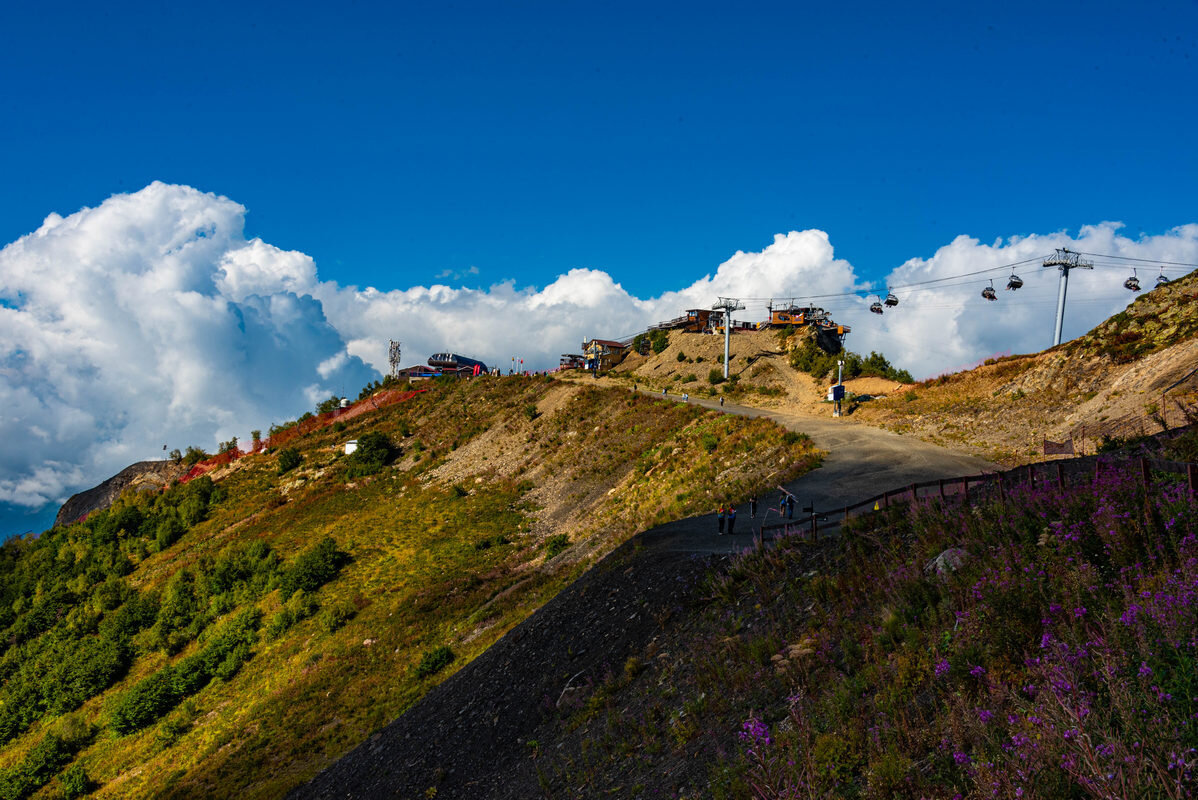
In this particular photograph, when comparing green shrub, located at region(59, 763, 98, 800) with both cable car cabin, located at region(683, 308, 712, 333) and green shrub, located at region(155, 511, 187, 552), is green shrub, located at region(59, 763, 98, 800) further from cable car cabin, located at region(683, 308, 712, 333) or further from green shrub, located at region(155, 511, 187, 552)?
cable car cabin, located at region(683, 308, 712, 333)

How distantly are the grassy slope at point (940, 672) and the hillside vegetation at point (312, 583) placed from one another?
12481 mm

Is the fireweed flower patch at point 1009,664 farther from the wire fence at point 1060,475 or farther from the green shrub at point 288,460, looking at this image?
the green shrub at point 288,460

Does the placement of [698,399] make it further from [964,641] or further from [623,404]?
[964,641]

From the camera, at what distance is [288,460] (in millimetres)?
64375

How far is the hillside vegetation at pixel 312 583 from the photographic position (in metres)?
23.8

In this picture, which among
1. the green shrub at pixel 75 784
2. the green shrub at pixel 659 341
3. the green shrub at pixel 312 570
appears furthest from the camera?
the green shrub at pixel 659 341

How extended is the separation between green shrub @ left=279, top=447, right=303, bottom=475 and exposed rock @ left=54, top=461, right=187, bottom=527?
23.2m

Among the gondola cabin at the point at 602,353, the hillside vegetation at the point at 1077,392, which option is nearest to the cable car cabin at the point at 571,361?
the gondola cabin at the point at 602,353

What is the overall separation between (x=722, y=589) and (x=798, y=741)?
679 cm

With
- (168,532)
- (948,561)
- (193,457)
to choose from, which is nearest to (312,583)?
(168,532)

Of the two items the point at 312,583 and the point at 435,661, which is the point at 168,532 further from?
the point at 435,661

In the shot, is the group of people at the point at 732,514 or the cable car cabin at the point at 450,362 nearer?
the group of people at the point at 732,514

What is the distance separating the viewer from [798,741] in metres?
7.32

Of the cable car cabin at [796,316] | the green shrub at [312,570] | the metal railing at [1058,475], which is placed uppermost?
the cable car cabin at [796,316]
